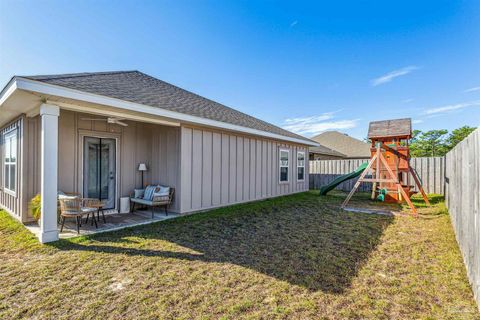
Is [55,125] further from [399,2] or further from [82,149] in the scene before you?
[399,2]

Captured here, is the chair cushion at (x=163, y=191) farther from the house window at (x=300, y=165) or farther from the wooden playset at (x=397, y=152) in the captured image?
the house window at (x=300, y=165)

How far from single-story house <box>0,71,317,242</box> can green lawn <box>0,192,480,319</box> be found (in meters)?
1.26

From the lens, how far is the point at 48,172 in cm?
387

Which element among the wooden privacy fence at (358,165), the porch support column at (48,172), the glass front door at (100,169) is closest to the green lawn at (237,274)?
the porch support column at (48,172)

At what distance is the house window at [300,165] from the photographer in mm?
11242

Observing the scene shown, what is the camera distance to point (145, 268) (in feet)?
9.84

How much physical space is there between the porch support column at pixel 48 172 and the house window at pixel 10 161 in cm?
253

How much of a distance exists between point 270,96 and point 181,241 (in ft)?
44.0

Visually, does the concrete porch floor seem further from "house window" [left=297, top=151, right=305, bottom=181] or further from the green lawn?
"house window" [left=297, top=151, right=305, bottom=181]

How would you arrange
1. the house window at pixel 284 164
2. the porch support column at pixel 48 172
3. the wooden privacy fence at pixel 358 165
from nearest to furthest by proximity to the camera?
the porch support column at pixel 48 172 → the wooden privacy fence at pixel 358 165 → the house window at pixel 284 164

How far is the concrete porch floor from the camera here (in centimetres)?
448

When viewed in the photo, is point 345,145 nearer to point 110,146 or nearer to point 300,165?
point 300,165

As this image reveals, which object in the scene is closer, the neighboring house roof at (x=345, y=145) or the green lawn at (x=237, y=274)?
the green lawn at (x=237, y=274)

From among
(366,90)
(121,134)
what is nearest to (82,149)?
(121,134)
